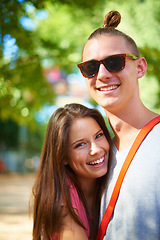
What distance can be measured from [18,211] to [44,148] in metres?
7.89

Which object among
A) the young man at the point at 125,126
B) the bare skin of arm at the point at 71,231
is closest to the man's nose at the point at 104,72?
the young man at the point at 125,126

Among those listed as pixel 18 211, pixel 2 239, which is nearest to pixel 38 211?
pixel 2 239

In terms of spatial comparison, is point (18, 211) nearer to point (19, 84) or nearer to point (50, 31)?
point (19, 84)

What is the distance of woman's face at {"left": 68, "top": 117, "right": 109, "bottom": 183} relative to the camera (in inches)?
84.1

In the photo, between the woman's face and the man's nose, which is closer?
the man's nose

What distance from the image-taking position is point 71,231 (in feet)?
6.28

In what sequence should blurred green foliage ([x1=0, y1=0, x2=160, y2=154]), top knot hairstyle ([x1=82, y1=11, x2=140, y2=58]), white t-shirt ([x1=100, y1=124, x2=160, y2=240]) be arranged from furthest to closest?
blurred green foliage ([x1=0, y1=0, x2=160, y2=154]) → top knot hairstyle ([x1=82, y1=11, x2=140, y2=58]) → white t-shirt ([x1=100, y1=124, x2=160, y2=240])

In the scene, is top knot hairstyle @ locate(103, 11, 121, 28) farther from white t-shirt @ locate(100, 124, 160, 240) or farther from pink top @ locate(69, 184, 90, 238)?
pink top @ locate(69, 184, 90, 238)

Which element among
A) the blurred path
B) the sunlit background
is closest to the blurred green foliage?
the sunlit background

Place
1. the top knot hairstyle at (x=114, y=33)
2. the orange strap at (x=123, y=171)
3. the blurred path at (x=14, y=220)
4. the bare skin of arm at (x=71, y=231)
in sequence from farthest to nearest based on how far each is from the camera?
the blurred path at (x=14, y=220)
the top knot hairstyle at (x=114, y=33)
the bare skin of arm at (x=71, y=231)
the orange strap at (x=123, y=171)

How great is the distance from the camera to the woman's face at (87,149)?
2.14 m

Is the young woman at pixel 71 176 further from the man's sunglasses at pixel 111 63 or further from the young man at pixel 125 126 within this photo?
the man's sunglasses at pixel 111 63

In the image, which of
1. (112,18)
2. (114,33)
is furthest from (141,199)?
(112,18)

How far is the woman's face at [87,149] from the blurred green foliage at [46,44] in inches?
99.0
